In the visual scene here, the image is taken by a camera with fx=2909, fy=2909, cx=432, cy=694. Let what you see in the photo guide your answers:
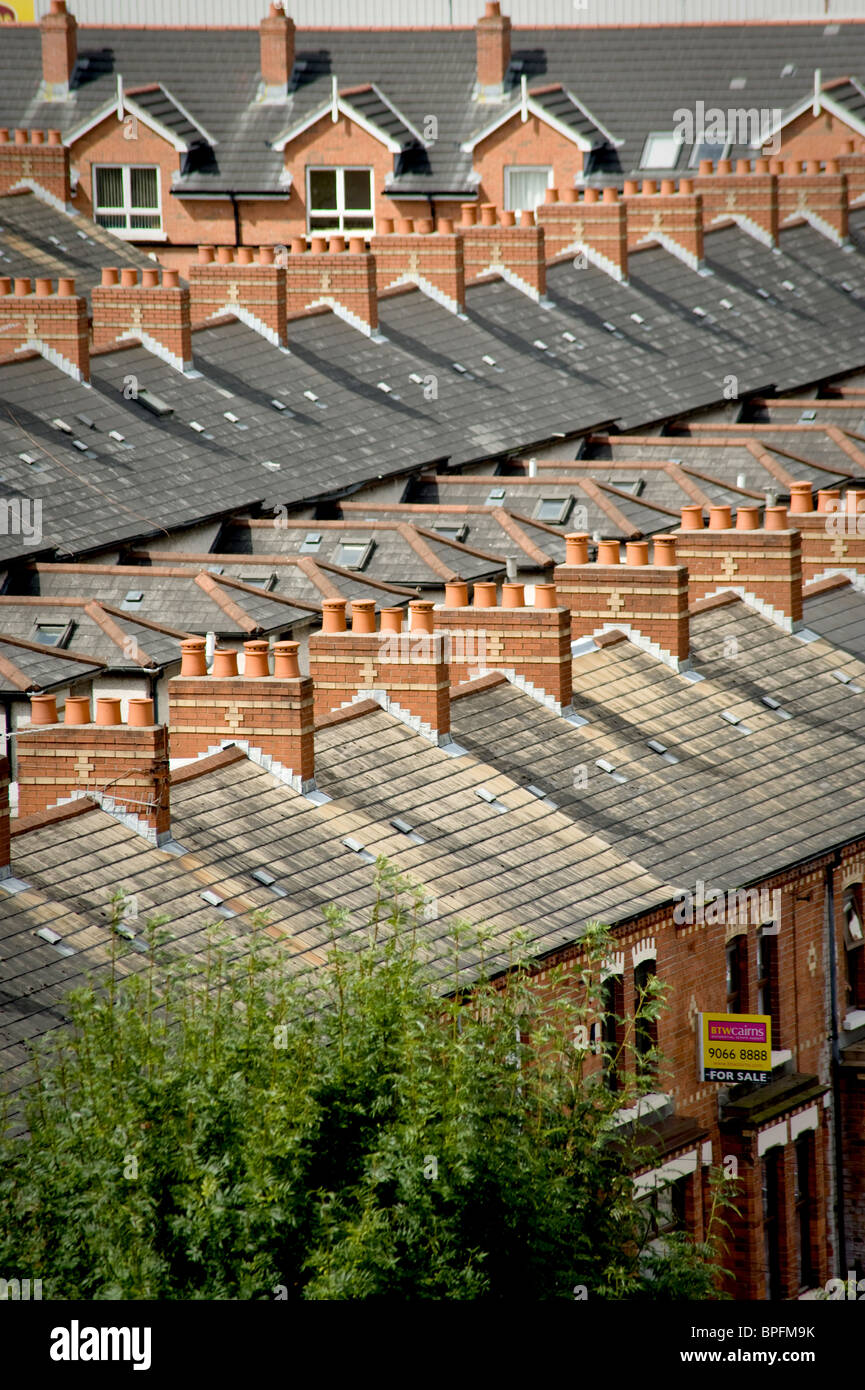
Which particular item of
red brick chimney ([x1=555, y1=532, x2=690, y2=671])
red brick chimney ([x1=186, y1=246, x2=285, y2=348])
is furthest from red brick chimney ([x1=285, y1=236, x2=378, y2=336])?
red brick chimney ([x1=555, y1=532, x2=690, y2=671])

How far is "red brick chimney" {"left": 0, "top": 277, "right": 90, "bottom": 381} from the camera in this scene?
164 ft

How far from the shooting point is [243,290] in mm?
55469

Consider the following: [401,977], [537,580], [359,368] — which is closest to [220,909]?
[401,977]

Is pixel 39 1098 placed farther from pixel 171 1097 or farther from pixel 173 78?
pixel 173 78

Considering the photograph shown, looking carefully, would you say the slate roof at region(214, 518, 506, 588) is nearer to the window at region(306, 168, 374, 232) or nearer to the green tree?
the green tree

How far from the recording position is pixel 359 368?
55.6 m

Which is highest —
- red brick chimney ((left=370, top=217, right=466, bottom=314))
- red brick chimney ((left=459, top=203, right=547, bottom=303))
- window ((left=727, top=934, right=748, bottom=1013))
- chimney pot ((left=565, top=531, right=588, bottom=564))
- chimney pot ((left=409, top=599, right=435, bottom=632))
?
red brick chimney ((left=459, top=203, right=547, bottom=303))

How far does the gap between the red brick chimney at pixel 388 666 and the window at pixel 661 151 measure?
4373cm

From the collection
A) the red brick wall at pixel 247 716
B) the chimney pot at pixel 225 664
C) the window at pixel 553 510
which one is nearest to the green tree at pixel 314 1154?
the red brick wall at pixel 247 716

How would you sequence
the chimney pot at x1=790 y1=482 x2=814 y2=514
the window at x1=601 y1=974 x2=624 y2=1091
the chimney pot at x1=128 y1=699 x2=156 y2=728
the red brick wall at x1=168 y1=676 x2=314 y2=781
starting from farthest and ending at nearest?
the chimney pot at x1=790 y1=482 x2=814 y2=514, the window at x1=601 y1=974 x2=624 y2=1091, the red brick wall at x1=168 y1=676 x2=314 y2=781, the chimney pot at x1=128 y1=699 x2=156 y2=728

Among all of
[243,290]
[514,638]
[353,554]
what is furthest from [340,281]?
[514,638]

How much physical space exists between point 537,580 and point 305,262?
47.1 feet

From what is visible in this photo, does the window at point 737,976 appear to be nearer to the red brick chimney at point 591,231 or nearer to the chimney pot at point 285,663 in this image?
the chimney pot at point 285,663

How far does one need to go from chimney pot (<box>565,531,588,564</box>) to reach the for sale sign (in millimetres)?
7613
